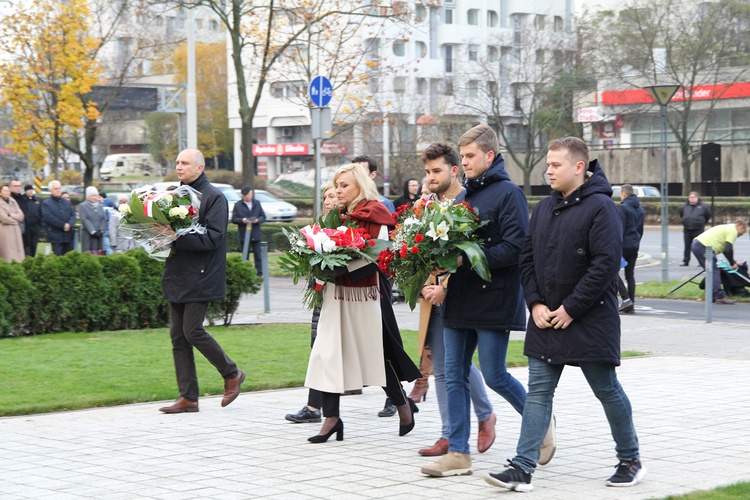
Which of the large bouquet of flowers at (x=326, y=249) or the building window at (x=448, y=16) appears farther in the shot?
the building window at (x=448, y=16)

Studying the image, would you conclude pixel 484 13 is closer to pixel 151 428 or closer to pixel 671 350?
pixel 671 350

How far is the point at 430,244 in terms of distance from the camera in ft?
21.0

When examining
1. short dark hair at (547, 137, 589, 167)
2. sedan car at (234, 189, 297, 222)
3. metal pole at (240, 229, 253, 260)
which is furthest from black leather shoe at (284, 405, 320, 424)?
sedan car at (234, 189, 297, 222)

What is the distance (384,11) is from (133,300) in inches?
471

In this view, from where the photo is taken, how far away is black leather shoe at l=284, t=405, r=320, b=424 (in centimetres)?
822

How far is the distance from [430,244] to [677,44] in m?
45.5

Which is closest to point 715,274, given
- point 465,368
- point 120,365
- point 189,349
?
point 120,365

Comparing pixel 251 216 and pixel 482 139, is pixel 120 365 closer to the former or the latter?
pixel 482 139

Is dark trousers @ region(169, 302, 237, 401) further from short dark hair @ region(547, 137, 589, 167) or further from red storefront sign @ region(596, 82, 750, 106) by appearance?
red storefront sign @ region(596, 82, 750, 106)

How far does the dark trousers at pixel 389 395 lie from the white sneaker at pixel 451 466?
119cm

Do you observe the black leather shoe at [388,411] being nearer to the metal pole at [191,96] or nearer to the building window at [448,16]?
the metal pole at [191,96]

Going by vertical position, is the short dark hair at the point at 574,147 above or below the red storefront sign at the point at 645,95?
below

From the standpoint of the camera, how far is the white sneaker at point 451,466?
6281 mm

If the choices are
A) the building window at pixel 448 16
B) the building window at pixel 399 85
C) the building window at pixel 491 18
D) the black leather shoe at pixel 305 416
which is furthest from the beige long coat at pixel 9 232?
the building window at pixel 491 18
